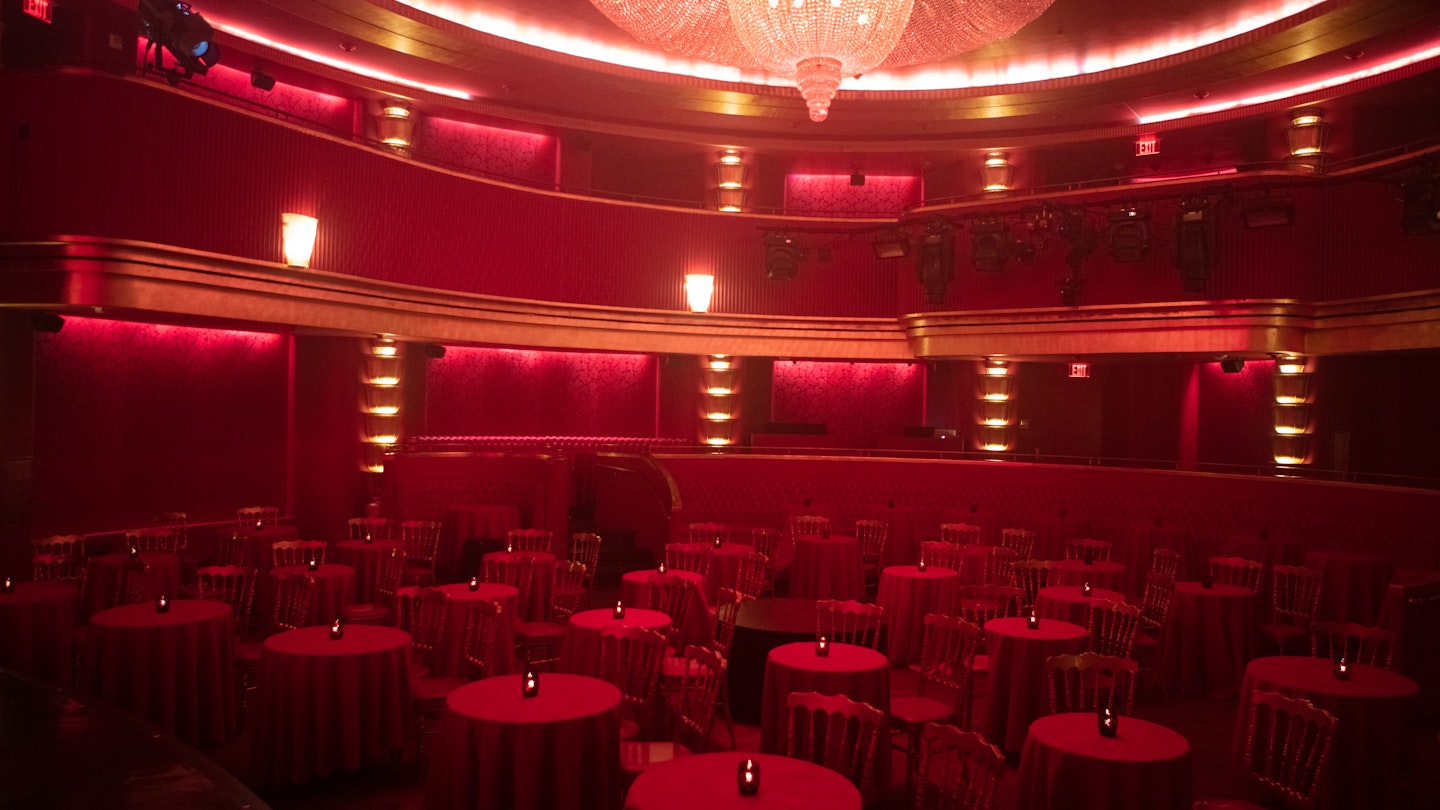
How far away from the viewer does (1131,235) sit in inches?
453

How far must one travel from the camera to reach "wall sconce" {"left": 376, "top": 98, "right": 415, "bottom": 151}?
12.6 metres

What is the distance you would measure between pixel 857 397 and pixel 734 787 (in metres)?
12.6

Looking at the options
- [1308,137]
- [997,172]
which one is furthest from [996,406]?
[1308,137]

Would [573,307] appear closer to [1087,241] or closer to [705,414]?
[705,414]

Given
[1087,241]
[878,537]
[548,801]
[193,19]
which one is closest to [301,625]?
[548,801]

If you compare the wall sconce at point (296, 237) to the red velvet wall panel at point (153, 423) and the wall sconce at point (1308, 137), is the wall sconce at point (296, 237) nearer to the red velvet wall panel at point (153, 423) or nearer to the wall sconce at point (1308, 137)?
the red velvet wall panel at point (153, 423)

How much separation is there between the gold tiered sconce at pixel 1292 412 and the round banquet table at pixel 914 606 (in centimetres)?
Result: 641

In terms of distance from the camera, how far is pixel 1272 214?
34.6ft

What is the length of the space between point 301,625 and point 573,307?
283 inches

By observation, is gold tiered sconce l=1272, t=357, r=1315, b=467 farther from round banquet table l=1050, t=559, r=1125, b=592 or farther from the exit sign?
the exit sign

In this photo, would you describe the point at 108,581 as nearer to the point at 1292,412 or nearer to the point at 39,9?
the point at 39,9

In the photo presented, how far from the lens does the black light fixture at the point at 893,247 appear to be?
43.2ft

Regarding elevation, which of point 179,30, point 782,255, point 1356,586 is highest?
point 179,30

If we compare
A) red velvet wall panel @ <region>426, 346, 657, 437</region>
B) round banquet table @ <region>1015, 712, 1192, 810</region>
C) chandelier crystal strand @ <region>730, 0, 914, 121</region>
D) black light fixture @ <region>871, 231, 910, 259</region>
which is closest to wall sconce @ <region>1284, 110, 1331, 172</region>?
black light fixture @ <region>871, 231, 910, 259</region>
